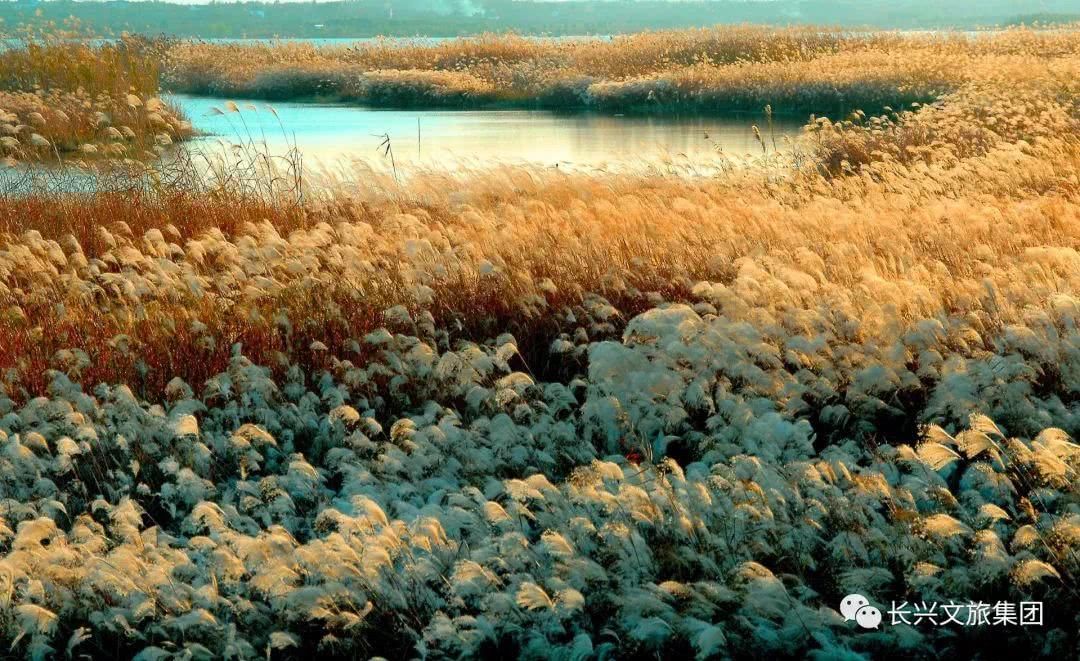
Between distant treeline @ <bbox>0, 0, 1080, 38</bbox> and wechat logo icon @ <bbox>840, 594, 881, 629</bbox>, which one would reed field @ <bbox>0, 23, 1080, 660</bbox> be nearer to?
wechat logo icon @ <bbox>840, 594, 881, 629</bbox>

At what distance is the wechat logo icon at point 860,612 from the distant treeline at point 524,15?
360ft

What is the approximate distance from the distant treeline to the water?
3419 inches

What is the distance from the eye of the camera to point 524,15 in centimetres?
16225

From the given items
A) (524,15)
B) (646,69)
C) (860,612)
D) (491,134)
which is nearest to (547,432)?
(860,612)

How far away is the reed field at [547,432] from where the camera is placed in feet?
11.6

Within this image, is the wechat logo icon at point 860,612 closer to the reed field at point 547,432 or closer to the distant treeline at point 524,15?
the reed field at point 547,432

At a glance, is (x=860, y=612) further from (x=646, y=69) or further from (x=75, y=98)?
(x=646, y=69)

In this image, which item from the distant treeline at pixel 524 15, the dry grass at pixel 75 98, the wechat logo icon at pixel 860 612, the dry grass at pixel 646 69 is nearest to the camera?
the wechat logo icon at pixel 860 612

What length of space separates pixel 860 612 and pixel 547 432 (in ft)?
6.06

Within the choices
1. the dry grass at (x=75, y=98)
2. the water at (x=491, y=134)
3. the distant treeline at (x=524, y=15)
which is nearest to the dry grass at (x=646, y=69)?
the water at (x=491, y=134)

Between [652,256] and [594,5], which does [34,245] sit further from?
[594,5]

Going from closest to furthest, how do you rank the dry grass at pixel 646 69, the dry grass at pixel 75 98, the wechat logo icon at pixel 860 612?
the wechat logo icon at pixel 860 612 < the dry grass at pixel 75 98 < the dry grass at pixel 646 69

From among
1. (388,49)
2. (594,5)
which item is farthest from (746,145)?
(594,5)

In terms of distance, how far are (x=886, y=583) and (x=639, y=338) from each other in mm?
2173
